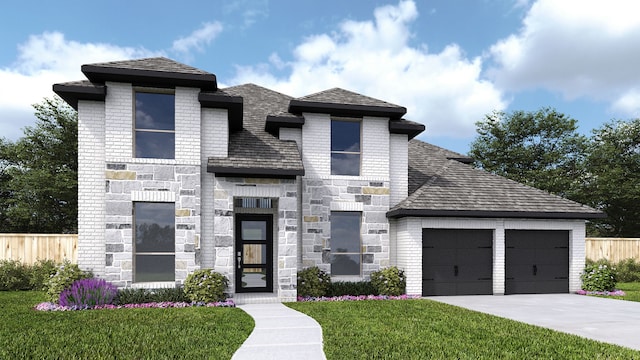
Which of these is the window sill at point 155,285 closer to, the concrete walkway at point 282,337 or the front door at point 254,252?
the front door at point 254,252

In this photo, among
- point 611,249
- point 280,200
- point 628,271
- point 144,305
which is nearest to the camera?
point 144,305

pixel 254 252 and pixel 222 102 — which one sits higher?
pixel 222 102

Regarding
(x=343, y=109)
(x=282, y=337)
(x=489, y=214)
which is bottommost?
(x=282, y=337)

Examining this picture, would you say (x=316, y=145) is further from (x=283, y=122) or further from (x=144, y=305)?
(x=144, y=305)

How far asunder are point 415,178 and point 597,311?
7.67 meters

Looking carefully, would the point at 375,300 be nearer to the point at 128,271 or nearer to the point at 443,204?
the point at 443,204

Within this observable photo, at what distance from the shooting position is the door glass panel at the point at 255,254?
1473 centimetres

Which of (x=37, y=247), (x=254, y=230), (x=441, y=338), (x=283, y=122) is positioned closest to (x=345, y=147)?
(x=283, y=122)

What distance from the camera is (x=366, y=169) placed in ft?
50.2

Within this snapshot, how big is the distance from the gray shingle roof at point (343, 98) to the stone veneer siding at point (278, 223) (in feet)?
10.9

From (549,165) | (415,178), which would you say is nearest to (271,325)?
(415,178)

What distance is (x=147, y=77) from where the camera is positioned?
12594 millimetres

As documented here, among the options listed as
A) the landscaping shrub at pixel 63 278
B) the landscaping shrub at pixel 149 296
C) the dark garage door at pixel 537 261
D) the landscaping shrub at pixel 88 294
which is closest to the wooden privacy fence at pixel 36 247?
the landscaping shrub at pixel 63 278

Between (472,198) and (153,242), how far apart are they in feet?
35.3
